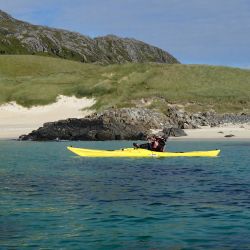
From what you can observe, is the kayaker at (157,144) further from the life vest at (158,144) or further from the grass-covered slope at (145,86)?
the grass-covered slope at (145,86)

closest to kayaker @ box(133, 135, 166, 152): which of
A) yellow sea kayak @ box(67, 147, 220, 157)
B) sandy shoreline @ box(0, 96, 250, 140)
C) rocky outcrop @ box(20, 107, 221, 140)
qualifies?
yellow sea kayak @ box(67, 147, 220, 157)

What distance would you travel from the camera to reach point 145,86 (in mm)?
86812

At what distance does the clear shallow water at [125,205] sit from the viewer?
1404cm

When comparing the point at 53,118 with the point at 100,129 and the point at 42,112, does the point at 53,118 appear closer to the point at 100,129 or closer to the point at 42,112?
the point at 42,112

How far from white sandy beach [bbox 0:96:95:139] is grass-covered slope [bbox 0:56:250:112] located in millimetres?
1464

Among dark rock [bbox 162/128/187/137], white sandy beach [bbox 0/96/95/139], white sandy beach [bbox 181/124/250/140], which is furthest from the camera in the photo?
white sandy beach [bbox 0/96/95/139]

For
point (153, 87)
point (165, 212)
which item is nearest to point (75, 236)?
point (165, 212)

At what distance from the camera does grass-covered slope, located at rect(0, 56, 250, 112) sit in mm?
78875

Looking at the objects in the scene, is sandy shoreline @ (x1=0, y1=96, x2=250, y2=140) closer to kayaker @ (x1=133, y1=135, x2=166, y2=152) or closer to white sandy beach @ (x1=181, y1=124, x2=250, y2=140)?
white sandy beach @ (x1=181, y1=124, x2=250, y2=140)

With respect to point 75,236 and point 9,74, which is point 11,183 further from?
point 9,74

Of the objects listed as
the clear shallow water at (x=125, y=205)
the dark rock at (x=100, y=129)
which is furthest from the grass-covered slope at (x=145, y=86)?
the clear shallow water at (x=125, y=205)

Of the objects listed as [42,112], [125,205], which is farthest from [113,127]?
[125,205]

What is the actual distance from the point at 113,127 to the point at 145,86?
2841 centimetres

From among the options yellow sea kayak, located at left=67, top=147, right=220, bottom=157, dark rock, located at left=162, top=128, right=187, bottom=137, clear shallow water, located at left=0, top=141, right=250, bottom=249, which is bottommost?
clear shallow water, located at left=0, top=141, right=250, bottom=249
